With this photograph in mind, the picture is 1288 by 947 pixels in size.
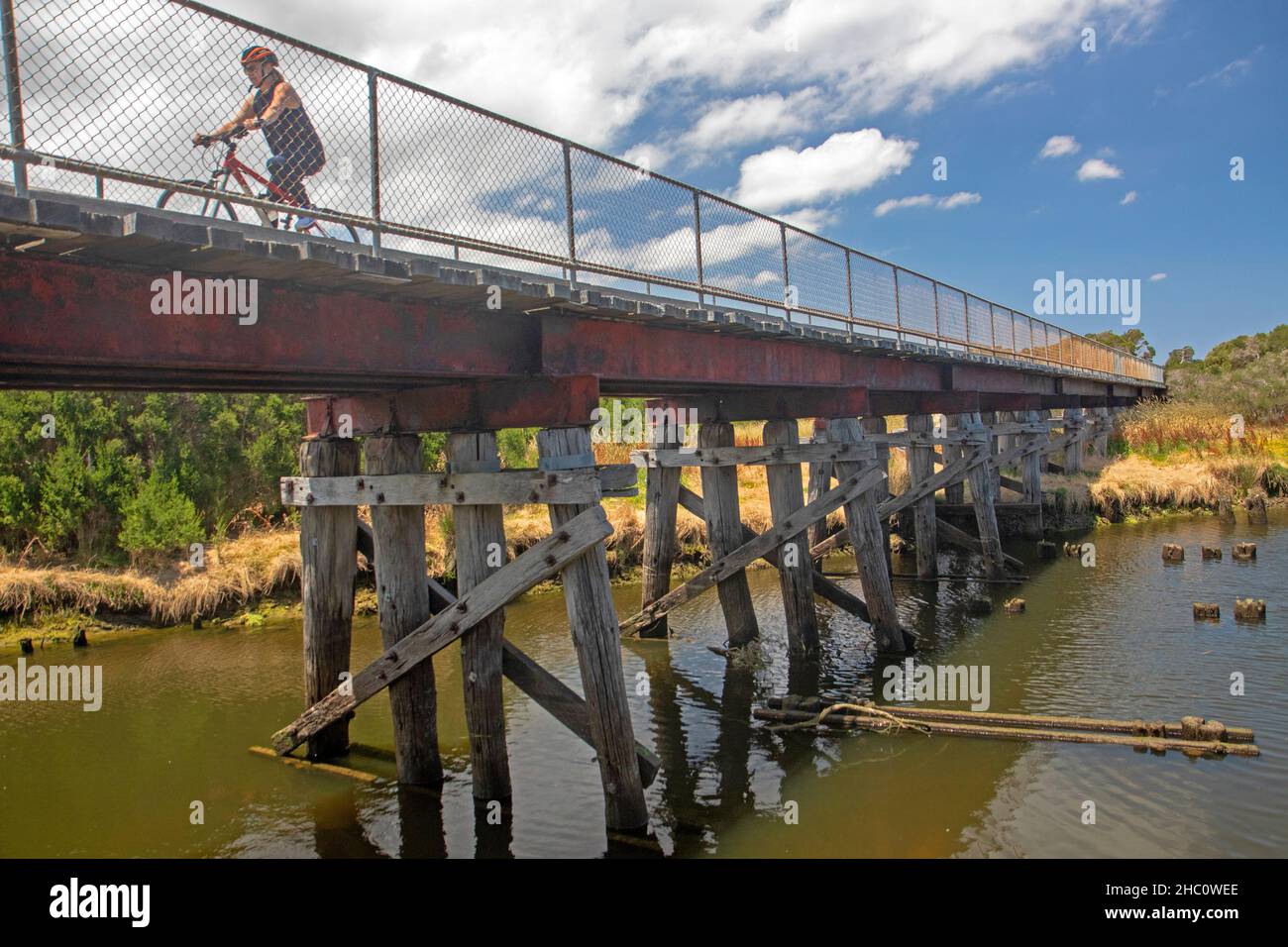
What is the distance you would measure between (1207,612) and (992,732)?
5.92 meters

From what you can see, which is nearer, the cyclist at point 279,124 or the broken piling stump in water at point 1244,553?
the cyclist at point 279,124

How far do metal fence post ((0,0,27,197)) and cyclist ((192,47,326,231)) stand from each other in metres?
0.99

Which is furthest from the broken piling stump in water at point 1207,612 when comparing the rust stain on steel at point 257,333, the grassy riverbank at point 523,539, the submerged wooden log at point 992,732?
the rust stain on steel at point 257,333

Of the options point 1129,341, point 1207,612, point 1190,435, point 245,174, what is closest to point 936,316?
point 1207,612

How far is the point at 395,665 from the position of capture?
6102 millimetres

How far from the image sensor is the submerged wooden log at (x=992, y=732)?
703 cm

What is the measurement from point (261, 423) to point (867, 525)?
11.2m

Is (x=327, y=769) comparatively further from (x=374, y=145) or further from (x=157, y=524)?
(x=157, y=524)

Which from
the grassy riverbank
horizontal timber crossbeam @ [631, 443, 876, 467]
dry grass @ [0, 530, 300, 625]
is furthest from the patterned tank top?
dry grass @ [0, 530, 300, 625]

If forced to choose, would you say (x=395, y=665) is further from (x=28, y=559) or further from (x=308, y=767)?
(x=28, y=559)

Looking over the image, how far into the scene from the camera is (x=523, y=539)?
15.1m

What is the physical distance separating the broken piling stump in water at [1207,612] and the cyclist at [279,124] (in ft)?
38.3

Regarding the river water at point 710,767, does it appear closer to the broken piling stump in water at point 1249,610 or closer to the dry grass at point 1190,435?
the broken piling stump in water at point 1249,610
